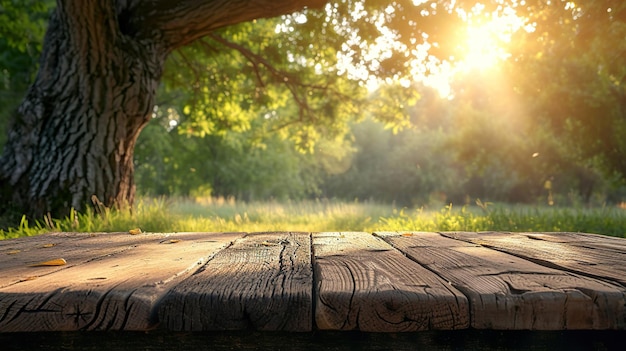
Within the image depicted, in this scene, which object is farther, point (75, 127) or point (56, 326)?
point (75, 127)

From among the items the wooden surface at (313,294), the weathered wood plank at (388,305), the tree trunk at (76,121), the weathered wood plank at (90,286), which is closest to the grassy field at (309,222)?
the tree trunk at (76,121)

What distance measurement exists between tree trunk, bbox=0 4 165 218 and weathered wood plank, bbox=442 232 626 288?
4716mm

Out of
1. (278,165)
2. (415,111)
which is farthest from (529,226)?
(415,111)

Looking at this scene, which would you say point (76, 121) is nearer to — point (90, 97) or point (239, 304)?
point (90, 97)

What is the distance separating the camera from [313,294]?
1.36 m

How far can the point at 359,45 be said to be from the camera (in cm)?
1005

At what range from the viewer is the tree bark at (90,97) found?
6.06m

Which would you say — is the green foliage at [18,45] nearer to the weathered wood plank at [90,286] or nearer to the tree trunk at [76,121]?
the tree trunk at [76,121]

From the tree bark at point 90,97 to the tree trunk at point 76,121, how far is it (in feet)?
0.04

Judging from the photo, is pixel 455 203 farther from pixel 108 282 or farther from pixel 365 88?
pixel 108 282

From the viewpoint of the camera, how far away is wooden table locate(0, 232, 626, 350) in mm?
1280

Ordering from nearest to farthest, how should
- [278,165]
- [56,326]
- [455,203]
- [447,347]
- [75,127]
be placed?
[56,326]
[447,347]
[75,127]
[278,165]
[455,203]

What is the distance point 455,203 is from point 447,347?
4188cm

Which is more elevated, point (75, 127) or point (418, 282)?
point (75, 127)
